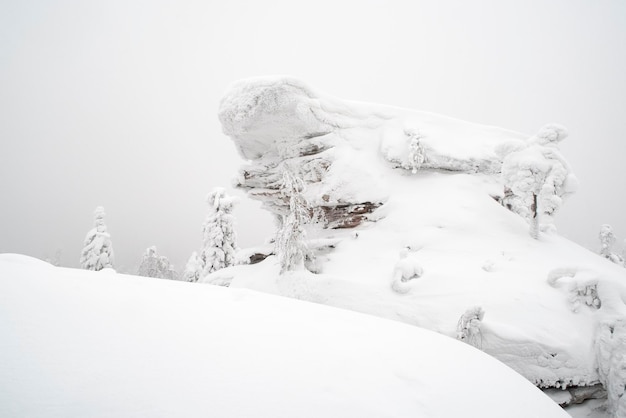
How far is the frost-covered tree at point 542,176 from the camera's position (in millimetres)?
14172

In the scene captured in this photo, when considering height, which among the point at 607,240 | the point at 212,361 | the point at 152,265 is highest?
the point at 212,361

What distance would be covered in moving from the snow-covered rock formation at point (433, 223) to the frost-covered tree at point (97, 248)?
49.2 ft

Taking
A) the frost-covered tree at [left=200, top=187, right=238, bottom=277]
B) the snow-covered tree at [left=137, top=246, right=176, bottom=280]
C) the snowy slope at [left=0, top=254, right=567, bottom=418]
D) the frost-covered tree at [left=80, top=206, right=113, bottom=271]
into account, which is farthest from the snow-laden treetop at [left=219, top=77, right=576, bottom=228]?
the snow-covered tree at [left=137, top=246, right=176, bottom=280]

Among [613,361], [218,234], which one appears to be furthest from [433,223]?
[218,234]

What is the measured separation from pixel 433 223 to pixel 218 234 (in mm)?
16342

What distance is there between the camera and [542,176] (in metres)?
14.2

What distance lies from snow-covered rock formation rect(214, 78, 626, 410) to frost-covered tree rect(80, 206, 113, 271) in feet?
49.2

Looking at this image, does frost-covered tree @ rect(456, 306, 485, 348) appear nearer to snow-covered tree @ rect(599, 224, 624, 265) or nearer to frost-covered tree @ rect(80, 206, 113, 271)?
frost-covered tree @ rect(80, 206, 113, 271)

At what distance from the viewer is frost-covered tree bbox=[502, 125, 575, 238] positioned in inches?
558

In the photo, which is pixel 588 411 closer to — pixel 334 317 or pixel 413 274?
pixel 413 274

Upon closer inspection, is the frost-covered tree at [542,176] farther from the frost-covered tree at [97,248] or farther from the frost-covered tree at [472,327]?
the frost-covered tree at [97,248]

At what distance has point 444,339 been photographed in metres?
3.90

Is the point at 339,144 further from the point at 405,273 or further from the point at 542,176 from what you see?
the point at 405,273

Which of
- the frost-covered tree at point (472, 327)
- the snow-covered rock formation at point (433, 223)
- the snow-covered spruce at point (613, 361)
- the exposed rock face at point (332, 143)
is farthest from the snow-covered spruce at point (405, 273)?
the exposed rock face at point (332, 143)
